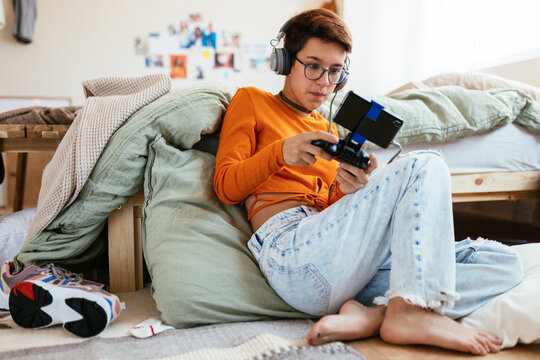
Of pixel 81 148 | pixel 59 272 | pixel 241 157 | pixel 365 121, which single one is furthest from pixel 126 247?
pixel 365 121

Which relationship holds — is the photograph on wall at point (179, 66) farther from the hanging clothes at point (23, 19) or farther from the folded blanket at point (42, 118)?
the folded blanket at point (42, 118)

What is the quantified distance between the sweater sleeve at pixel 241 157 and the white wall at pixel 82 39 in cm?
239

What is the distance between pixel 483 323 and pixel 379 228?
0.24 metres

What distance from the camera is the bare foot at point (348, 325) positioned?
0.68 m

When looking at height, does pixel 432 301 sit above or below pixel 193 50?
below

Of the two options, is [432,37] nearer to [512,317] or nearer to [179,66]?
[179,66]

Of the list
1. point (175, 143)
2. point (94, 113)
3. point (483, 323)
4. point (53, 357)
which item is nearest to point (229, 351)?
point (53, 357)

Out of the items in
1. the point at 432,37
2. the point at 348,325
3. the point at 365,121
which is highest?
the point at 432,37

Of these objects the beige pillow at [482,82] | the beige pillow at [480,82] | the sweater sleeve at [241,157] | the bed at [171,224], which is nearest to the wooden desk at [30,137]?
the bed at [171,224]

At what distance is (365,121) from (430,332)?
355 millimetres

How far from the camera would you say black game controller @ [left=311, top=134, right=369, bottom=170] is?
2.38 feet

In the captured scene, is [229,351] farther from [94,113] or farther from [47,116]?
[47,116]

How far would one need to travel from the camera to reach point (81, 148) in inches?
38.0

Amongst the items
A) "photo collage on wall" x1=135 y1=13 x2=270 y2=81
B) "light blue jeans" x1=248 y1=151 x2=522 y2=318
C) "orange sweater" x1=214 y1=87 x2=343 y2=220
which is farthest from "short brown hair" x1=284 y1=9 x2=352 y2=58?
"photo collage on wall" x1=135 y1=13 x2=270 y2=81
